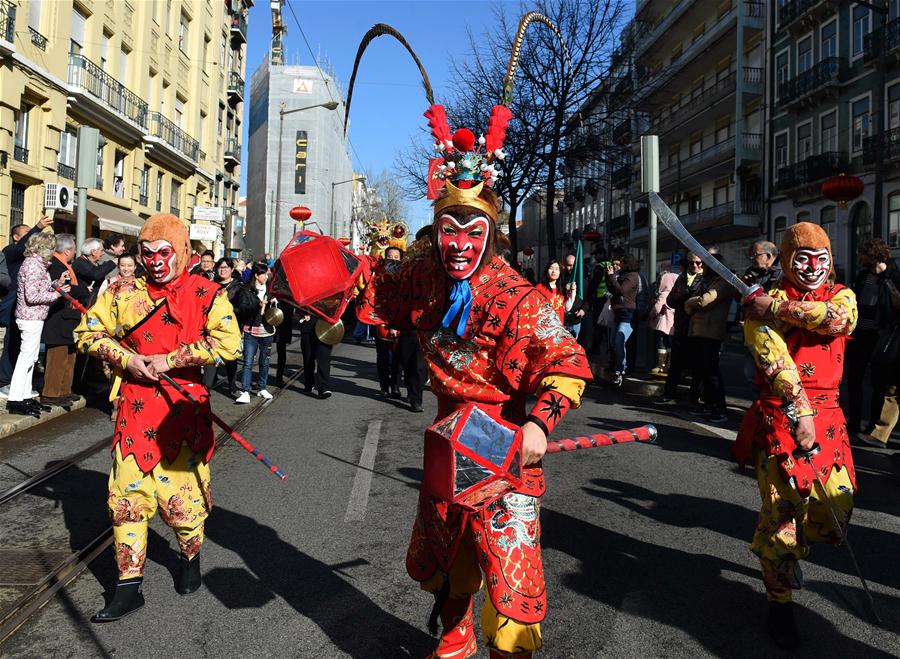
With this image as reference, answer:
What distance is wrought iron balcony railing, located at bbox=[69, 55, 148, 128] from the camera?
856 inches

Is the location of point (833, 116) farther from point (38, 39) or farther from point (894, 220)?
point (38, 39)

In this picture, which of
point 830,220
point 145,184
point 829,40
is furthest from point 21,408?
point 829,40

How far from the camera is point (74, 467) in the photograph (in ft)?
18.9

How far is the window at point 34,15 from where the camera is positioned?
19391mm

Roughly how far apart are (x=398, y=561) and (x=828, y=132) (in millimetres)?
30015

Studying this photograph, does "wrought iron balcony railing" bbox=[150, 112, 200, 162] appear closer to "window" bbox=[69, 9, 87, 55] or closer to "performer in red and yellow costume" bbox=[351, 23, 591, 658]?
"window" bbox=[69, 9, 87, 55]

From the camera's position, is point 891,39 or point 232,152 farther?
point 232,152

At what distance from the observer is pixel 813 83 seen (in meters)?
28.6

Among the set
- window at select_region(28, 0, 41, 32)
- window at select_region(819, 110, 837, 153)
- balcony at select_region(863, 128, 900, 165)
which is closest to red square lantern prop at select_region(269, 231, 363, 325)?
window at select_region(28, 0, 41, 32)

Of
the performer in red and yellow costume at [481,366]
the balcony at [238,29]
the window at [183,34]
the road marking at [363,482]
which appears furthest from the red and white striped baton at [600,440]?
the balcony at [238,29]

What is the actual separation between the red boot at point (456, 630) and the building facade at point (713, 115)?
89.7ft

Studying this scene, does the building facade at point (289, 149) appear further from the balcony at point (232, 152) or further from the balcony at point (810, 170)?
the balcony at point (810, 170)

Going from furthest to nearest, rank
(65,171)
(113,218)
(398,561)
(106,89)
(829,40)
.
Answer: (829,40), (106,89), (113,218), (65,171), (398,561)

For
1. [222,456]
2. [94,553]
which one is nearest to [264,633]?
[94,553]
